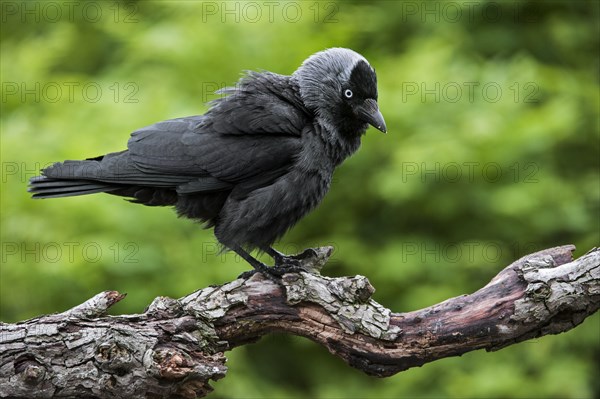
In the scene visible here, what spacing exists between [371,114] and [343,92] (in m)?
0.25

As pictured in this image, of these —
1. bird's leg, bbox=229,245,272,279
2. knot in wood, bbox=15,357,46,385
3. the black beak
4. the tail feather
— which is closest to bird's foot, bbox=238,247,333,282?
bird's leg, bbox=229,245,272,279

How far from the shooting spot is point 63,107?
7836 millimetres

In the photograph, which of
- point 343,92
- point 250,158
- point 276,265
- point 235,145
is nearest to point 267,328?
point 276,265

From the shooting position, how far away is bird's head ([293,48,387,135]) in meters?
5.21

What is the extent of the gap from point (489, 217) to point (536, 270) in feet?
10.6

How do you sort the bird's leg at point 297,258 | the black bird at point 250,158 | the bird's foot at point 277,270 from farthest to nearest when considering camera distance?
the black bird at point 250,158
the bird's leg at point 297,258
the bird's foot at point 277,270

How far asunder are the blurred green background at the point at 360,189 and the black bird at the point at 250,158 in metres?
1.44

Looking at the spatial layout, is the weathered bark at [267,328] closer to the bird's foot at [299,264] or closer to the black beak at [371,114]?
the bird's foot at [299,264]

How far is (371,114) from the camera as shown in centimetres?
516

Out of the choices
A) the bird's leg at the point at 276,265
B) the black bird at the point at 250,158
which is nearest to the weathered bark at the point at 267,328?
the bird's leg at the point at 276,265

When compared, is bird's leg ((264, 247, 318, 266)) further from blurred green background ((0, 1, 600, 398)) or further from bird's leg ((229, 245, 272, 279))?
blurred green background ((0, 1, 600, 398))

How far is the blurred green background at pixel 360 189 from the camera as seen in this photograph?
6586mm

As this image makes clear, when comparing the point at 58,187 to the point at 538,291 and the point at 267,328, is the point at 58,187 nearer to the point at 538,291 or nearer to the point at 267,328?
the point at 267,328

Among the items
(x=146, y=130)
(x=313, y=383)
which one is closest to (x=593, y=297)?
(x=146, y=130)
